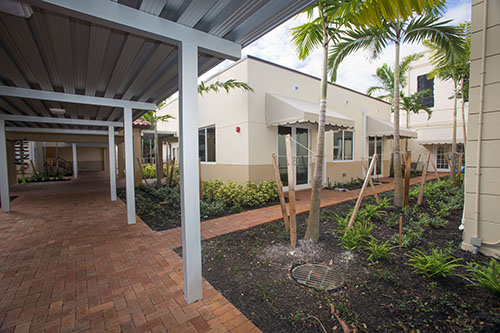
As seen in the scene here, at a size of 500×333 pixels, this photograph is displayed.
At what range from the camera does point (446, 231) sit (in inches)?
176

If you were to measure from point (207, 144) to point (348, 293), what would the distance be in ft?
28.4

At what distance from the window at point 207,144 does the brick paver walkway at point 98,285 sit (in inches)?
206

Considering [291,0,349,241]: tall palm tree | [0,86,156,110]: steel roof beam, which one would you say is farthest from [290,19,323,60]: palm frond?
[0,86,156,110]: steel roof beam

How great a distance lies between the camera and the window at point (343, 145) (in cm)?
1107

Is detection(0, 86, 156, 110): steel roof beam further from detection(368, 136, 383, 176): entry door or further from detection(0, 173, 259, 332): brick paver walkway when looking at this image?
detection(368, 136, 383, 176): entry door

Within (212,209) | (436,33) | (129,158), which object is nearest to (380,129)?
(436,33)

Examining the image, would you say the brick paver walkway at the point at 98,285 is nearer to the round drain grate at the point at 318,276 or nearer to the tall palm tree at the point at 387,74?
the round drain grate at the point at 318,276

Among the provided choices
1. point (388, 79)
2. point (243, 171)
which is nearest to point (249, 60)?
point (243, 171)

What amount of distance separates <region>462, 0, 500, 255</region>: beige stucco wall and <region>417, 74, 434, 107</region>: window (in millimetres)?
16998

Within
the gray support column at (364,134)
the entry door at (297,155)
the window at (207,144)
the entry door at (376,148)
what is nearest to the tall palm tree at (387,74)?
the gray support column at (364,134)

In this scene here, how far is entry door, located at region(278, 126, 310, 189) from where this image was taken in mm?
8633

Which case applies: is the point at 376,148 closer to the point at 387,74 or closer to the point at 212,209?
the point at 387,74

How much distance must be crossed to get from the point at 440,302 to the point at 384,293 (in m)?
0.52

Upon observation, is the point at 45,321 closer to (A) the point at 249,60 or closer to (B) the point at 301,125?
(A) the point at 249,60
